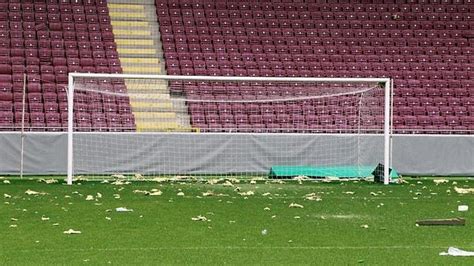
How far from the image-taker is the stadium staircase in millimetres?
22359

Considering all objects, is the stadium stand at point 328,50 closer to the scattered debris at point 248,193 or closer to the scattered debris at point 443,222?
the scattered debris at point 248,193

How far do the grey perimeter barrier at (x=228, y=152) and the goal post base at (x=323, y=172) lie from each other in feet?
1.33

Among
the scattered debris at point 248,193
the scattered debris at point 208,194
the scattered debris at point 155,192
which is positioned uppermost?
the scattered debris at point 155,192

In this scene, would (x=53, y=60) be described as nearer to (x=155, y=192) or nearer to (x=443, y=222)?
(x=155, y=192)

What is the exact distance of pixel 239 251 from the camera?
8.16 m

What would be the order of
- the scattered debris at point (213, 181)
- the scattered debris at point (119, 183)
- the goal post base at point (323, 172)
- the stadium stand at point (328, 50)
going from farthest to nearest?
the stadium stand at point (328, 50) < the goal post base at point (323, 172) < the scattered debris at point (213, 181) < the scattered debris at point (119, 183)

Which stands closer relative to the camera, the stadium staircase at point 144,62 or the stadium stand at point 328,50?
the stadium staircase at point 144,62

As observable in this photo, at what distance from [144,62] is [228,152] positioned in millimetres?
7025

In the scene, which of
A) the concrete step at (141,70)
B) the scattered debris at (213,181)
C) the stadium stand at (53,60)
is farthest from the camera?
the concrete step at (141,70)

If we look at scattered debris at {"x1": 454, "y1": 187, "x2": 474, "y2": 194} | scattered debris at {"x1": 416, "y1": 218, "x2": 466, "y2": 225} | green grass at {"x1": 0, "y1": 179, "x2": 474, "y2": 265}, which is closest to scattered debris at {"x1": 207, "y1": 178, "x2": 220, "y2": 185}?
green grass at {"x1": 0, "y1": 179, "x2": 474, "y2": 265}

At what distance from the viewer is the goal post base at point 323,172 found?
20375mm

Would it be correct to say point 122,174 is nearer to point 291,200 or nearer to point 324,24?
point 291,200

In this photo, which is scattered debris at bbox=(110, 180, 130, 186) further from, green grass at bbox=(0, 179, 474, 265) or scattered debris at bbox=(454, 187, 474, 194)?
→ scattered debris at bbox=(454, 187, 474, 194)

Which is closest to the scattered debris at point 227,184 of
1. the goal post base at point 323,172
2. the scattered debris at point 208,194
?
the scattered debris at point 208,194
